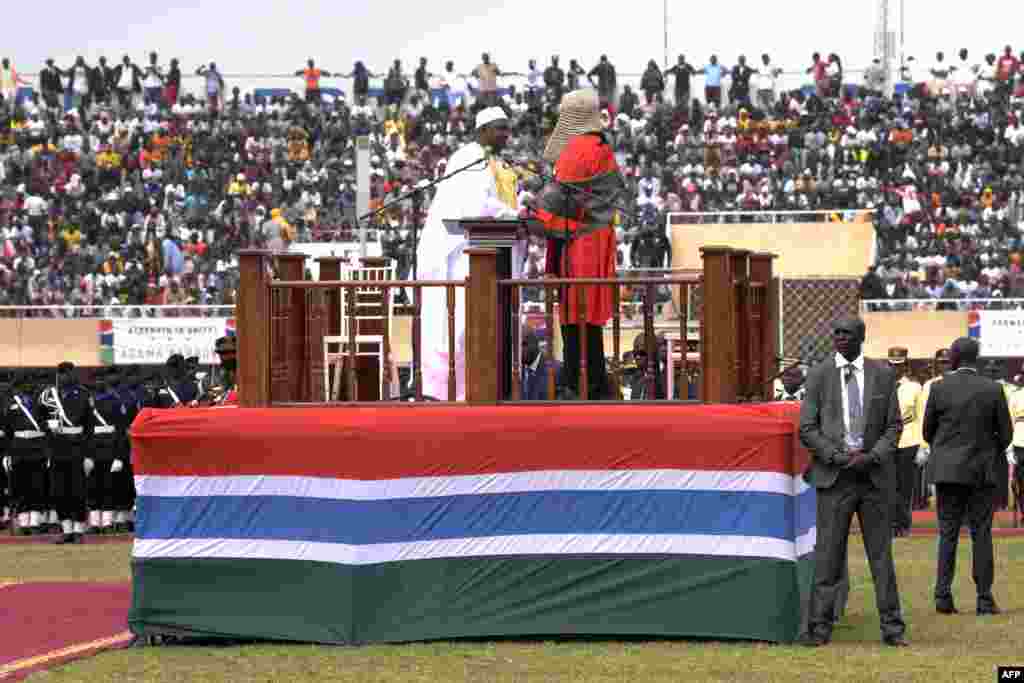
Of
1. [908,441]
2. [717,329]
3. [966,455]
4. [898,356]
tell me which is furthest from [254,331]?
[898,356]

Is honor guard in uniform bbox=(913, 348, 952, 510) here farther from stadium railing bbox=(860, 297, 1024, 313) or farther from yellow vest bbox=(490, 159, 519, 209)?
yellow vest bbox=(490, 159, 519, 209)

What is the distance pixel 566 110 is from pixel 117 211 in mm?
37101

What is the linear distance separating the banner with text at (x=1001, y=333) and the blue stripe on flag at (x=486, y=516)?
27.1 meters

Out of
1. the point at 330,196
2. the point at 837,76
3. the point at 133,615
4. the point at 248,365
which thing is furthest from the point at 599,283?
the point at 837,76

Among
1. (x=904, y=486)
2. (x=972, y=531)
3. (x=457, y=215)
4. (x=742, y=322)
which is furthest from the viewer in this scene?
(x=904, y=486)

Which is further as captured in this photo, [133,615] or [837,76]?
[837,76]

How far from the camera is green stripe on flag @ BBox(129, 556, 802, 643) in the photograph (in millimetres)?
12766

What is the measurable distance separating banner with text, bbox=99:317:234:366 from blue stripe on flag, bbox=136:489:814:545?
1111 inches

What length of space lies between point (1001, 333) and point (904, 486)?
1555 centimetres

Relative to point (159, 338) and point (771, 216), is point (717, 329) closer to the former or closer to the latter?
point (159, 338)

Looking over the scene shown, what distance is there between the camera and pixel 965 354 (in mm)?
15273

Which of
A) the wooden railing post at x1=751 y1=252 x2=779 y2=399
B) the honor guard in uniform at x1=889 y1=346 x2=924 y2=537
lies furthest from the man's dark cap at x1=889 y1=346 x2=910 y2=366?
the wooden railing post at x1=751 y1=252 x2=779 y2=399

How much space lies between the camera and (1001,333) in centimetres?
3944

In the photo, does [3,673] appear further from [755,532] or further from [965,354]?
[965,354]
